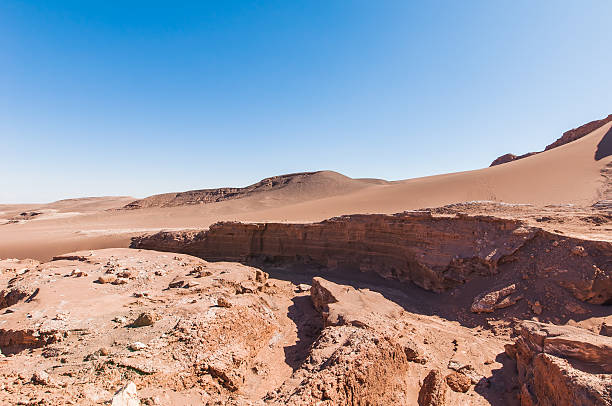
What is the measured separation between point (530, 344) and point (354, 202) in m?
28.9

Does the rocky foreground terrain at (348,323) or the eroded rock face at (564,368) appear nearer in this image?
the eroded rock face at (564,368)

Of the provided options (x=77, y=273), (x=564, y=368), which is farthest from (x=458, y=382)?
(x=77, y=273)

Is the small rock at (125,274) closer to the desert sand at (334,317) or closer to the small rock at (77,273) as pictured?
the desert sand at (334,317)

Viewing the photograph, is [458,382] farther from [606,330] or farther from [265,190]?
[265,190]

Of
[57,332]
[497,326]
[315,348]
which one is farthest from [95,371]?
[497,326]

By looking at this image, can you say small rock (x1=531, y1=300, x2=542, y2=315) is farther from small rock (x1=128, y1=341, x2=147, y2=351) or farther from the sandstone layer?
small rock (x1=128, y1=341, x2=147, y2=351)

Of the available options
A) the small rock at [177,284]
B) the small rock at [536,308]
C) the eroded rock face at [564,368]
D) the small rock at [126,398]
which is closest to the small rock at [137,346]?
the small rock at [126,398]

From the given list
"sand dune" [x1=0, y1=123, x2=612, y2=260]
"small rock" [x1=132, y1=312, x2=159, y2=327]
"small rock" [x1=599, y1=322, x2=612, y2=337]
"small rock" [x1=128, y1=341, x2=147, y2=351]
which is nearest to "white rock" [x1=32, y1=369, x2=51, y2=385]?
"small rock" [x1=128, y1=341, x2=147, y2=351]

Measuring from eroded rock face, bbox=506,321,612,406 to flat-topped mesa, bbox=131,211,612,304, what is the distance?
314 cm

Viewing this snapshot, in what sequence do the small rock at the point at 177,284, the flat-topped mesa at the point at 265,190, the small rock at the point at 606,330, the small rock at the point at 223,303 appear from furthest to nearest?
1. the flat-topped mesa at the point at 265,190
2. the small rock at the point at 177,284
3. the small rock at the point at 223,303
4. the small rock at the point at 606,330

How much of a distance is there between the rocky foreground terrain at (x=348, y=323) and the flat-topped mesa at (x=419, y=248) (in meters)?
0.05

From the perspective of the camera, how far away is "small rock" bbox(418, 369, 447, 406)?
4543mm

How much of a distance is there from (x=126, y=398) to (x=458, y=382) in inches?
209

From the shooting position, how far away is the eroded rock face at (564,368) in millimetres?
3586
